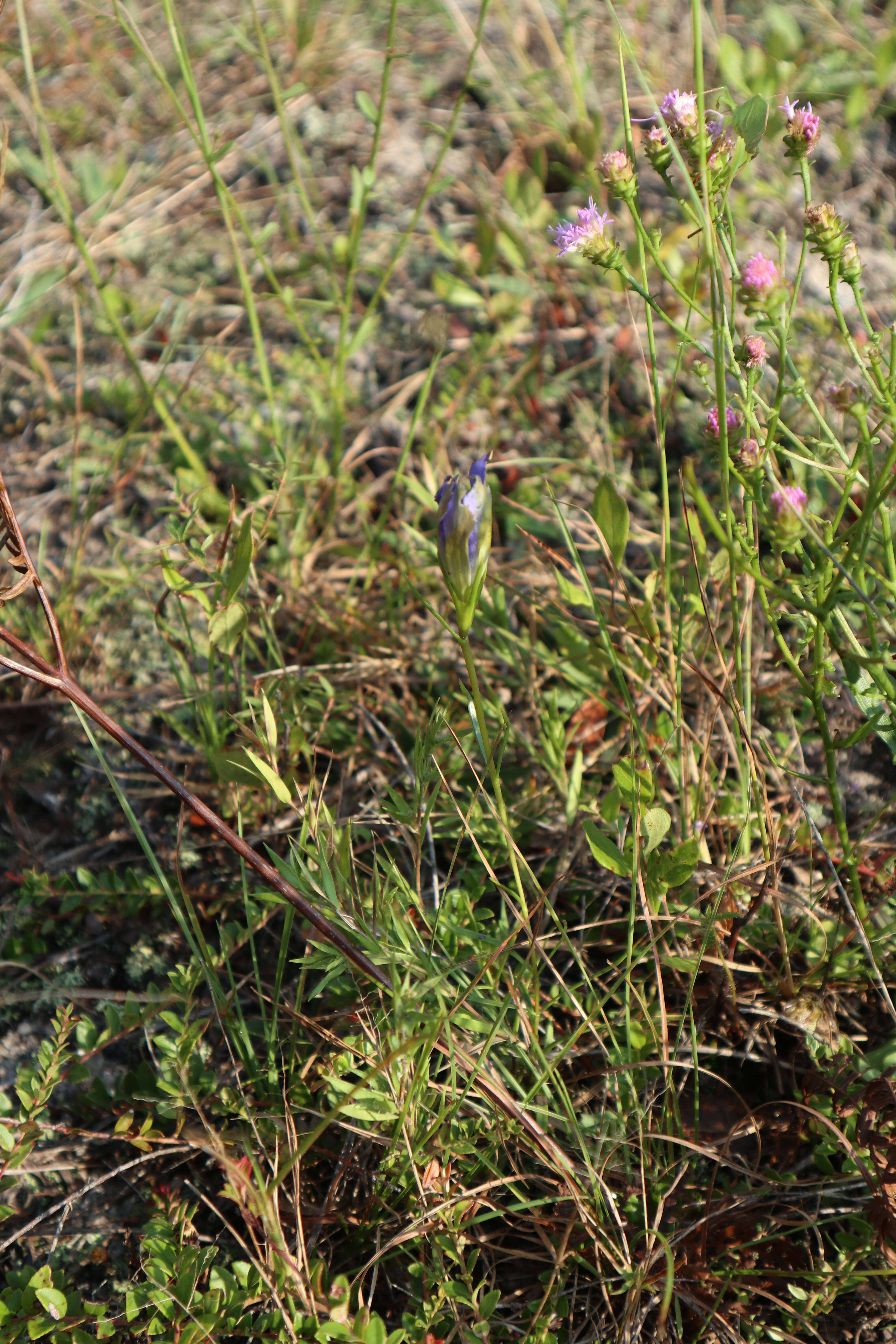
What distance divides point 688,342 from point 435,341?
1.11 m

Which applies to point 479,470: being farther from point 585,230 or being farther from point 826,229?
point 826,229

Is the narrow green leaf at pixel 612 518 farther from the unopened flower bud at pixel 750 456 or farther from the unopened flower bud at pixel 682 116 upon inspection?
the unopened flower bud at pixel 682 116

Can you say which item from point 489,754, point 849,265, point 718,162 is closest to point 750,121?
point 718,162

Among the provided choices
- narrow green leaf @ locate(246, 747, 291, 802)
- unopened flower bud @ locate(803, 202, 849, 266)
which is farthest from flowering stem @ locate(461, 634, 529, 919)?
unopened flower bud @ locate(803, 202, 849, 266)

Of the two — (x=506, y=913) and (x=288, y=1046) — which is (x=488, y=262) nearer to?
→ (x=506, y=913)

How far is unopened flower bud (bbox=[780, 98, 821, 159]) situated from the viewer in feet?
3.20

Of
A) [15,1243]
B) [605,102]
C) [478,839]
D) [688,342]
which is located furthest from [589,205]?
[605,102]

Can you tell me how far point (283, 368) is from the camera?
202cm

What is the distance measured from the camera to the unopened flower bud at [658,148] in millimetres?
1009

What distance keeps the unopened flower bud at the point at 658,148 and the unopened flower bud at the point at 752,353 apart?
0.68ft

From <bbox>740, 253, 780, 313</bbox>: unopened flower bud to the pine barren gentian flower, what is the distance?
30 centimetres

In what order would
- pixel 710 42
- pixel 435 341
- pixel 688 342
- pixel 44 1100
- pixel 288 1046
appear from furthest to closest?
1. pixel 710 42
2. pixel 435 341
3. pixel 288 1046
4. pixel 44 1100
5. pixel 688 342

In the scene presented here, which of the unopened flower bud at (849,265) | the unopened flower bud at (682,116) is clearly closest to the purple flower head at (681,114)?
the unopened flower bud at (682,116)

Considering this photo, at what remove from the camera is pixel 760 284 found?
2.98 feet
